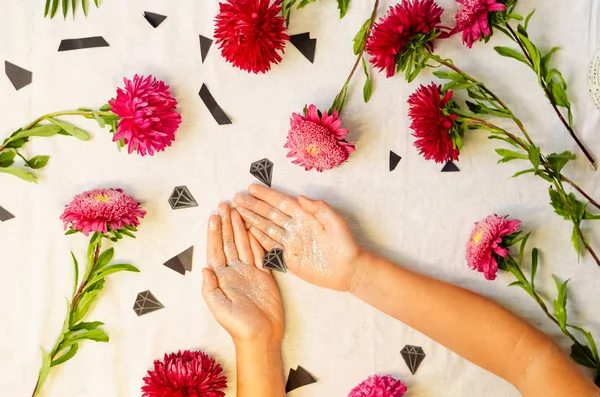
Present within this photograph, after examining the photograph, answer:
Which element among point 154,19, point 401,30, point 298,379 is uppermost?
point 401,30

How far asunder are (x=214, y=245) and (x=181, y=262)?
2.5 inches

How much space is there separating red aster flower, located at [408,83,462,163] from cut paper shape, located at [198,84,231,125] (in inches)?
12.4

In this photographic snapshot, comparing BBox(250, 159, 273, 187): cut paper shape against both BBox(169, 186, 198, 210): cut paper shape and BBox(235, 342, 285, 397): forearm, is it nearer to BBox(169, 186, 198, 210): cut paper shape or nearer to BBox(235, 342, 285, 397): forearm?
BBox(169, 186, 198, 210): cut paper shape

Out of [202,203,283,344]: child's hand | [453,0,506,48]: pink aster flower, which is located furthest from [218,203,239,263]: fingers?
[453,0,506,48]: pink aster flower

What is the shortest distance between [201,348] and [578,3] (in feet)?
2.93

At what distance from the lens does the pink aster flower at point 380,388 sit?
927mm

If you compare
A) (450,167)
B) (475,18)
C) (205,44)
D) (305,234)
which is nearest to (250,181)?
(305,234)

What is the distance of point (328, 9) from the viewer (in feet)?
3.21

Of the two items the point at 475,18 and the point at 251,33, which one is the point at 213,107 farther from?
the point at 475,18

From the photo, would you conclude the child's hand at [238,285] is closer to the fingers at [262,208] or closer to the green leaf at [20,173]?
the fingers at [262,208]

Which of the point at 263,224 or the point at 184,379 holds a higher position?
the point at 263,224

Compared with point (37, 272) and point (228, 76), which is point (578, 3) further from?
point (37, 272)

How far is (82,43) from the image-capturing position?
3.15ft

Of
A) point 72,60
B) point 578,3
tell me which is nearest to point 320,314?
point 72,60
